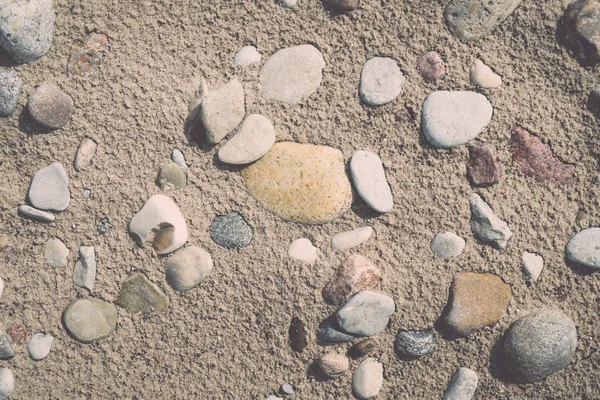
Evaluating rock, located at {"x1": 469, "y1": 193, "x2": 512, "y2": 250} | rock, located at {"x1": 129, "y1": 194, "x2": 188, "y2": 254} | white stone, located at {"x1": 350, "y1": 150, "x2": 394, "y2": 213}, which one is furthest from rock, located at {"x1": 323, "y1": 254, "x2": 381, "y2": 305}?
rock, located at {"x1": 129, "y1": 194, "x2": 188, "y2": 254}

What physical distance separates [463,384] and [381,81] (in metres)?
0.73

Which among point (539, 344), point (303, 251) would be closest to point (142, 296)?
point (303, 251)

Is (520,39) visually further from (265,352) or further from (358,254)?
(265,352)

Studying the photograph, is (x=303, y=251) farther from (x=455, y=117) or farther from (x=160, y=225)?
(x=455, y=117)

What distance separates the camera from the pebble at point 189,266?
1.16 metres

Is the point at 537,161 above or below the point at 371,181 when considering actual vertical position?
above

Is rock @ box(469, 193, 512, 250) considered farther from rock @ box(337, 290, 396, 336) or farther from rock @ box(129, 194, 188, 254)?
rock @ box(129, 194, 188, 254)

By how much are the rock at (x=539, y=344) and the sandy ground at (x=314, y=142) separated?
3 cm

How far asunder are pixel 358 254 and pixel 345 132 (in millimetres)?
285

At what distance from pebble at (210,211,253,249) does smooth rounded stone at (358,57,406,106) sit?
0.40m

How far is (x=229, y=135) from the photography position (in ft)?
3.82

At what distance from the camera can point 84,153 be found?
117 centimetres

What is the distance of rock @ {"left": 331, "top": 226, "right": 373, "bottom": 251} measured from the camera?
117cm

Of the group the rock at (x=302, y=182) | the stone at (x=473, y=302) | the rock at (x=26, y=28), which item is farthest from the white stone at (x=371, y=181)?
the rock at (x=26, y=28)
